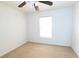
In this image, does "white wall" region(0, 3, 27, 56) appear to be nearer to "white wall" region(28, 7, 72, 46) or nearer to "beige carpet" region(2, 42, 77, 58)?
"beige carpet" region(2, 42, 77, 58)

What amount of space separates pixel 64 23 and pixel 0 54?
3.56m

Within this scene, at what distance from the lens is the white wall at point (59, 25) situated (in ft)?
13.6

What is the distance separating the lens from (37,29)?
5.11 meters

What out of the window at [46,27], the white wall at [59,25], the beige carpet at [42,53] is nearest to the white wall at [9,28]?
the beige carpet at [42,53]

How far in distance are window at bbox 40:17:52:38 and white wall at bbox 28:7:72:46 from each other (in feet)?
0.69

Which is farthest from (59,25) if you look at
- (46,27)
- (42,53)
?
(42,53)

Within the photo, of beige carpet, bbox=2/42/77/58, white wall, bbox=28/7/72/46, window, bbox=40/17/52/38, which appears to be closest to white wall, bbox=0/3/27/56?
beige carpet, bbox=2/42/77/58

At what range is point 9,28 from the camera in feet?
11.8

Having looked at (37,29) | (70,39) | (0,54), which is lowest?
(0,54)

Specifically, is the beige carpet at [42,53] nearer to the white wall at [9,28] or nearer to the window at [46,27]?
the white wall at [9,28]

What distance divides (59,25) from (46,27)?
864mm

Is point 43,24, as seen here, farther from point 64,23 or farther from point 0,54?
point 0,54

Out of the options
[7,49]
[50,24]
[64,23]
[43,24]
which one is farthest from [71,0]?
[7,49]

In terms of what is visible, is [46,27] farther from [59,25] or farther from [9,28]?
[9,28]
